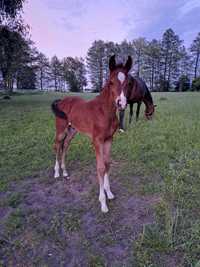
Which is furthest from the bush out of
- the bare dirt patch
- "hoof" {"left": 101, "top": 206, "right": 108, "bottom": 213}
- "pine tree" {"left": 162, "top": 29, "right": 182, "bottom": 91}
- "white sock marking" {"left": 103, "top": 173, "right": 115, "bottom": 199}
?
"hoof" {"left": 101, "top": 206, "right": 108, "bottom": 213}

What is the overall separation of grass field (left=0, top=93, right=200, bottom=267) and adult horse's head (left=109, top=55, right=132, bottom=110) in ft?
4.24

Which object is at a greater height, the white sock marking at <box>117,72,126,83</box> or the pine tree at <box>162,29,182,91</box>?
the pine tree at <box>162,29,182,91</box>

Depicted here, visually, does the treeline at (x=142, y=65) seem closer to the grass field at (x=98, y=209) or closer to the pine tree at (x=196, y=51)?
the pine tree at (x=196, y=51)

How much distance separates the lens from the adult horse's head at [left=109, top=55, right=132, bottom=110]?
79.0 inches

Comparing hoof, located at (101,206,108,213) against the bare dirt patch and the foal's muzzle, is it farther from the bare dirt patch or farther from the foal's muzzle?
the foal's muzzle

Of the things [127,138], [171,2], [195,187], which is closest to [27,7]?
[171,2]

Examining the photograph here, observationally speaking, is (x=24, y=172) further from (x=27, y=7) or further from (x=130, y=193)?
(x=27, y=7)

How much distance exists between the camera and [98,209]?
7.88ft

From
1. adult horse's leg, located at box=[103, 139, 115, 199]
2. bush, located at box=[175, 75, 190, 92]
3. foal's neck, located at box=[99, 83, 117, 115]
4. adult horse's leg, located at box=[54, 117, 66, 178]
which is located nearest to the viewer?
foal's neck, located at box=[99, 83, 117, 115]

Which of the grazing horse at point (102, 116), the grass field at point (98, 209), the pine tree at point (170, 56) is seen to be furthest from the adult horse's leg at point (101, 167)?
the pine tree at point (170, 56)

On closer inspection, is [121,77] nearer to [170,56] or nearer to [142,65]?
[142,65]

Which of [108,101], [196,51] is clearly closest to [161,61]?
[196,51]

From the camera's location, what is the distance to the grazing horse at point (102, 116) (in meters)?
2.06

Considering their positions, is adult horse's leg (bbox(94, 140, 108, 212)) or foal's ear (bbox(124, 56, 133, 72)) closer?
foal's ear (bbox(124, 56, 133, 72))
